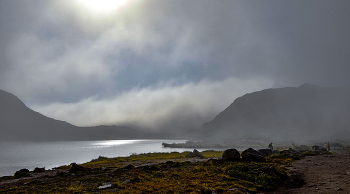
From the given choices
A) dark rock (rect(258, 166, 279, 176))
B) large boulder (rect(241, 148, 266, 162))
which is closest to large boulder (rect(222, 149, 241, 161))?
large boulder (rect(241, 148, 266, 162))

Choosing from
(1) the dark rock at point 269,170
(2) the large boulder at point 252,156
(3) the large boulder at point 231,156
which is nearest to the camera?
(1) the dark rock at point 269,170

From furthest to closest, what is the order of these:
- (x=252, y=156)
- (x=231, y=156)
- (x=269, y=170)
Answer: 1. (x=231, y=156)
2. (x=252, y=156)
3. (x=269, y=170)

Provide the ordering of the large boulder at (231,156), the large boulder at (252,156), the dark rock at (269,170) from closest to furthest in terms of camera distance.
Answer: the dark rock at (269,170) < the large boulder at (252,156) < the large boulder at (231,156)

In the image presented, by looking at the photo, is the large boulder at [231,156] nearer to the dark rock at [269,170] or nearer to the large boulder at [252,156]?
the large boulder at [252,156]

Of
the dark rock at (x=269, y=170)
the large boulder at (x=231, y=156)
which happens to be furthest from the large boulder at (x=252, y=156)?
the dark rock at (x=269, y=170)

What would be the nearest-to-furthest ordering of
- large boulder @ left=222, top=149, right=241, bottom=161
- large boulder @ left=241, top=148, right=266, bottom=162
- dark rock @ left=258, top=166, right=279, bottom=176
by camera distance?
dark rock @ left=258, top=166, right=279, bottom=176, large boulder @ left=241, top=148, right=266, bottom=162, large boulder @ left=222, top=149, right=241, bottom=161

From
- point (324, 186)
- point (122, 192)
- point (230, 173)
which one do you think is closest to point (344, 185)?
point (324, 186)

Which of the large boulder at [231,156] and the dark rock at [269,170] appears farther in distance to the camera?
the large boulder at [231,156]

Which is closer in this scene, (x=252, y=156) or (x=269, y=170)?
(x=269, y=170)

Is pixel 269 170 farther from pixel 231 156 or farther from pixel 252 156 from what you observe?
pixel 231 156

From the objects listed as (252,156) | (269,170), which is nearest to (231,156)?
(252,156)

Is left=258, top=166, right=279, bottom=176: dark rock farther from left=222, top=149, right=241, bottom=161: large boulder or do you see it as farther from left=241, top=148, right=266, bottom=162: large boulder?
left=222, top=149, right=241, bottom=161: large boulder

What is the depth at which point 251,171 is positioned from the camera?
54.1ft

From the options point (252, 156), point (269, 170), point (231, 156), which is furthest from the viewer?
point (231, 156)
